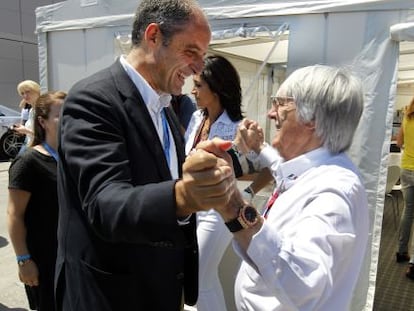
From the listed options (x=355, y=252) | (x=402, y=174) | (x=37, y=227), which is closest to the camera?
(x=355, y=252)

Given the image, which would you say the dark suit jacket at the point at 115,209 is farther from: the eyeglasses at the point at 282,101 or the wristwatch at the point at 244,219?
the eyeglasses at the point at 282,101

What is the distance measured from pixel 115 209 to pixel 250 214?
409 mm

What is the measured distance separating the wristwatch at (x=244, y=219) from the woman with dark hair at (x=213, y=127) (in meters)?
1.54

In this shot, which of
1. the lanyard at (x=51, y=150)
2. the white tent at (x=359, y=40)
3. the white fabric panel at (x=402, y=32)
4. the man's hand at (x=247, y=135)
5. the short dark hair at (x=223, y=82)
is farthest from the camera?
the short dark hair at (x=223, y=82)

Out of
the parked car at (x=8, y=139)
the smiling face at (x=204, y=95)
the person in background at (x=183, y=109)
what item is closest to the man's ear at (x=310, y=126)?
the smiling face at (x=204, y=95)

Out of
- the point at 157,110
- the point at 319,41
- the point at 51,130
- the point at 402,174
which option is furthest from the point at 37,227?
the point at 402,174

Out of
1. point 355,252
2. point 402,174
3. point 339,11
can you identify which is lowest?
point 402,174

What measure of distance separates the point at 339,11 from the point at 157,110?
85.0 inches

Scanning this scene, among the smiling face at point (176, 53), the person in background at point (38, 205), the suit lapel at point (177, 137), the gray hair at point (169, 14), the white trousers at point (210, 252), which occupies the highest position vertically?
the gray hair at point (169, 14)

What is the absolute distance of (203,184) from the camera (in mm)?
775

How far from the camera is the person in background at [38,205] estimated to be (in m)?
2.12

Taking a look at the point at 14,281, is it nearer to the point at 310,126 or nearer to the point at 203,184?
the point at 310,126

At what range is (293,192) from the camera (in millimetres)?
1405

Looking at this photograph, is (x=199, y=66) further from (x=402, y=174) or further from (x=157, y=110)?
(x=402, y=174)
